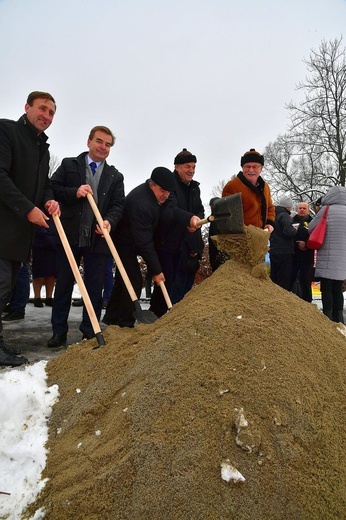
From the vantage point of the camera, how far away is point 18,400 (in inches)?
78.4

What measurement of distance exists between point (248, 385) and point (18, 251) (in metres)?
2.12

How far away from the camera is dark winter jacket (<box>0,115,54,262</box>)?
9.57 feet

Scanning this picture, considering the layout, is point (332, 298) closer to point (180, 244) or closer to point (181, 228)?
point (180, 244)

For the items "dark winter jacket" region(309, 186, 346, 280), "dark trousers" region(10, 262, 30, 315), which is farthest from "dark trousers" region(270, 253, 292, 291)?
"dark trousers" region(10, 262, 30, 315)

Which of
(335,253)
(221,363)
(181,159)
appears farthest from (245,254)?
(335,253)

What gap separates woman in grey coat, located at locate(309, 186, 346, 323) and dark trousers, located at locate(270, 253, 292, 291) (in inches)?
26.6

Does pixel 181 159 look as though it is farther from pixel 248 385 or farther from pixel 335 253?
pixel 248 385

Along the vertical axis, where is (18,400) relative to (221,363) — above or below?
below

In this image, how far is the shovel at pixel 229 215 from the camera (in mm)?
2846

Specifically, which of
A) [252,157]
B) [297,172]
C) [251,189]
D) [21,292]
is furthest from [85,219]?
[297,172]

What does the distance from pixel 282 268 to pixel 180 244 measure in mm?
1970

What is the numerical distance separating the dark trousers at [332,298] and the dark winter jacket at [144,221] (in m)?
2.07

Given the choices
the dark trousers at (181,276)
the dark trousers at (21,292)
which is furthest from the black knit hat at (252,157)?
the dark trousers at (21,292)

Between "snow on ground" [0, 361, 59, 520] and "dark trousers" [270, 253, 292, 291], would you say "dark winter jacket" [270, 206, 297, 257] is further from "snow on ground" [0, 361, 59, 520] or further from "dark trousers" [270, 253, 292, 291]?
"snow on ground" [0, 361, 59, 520]
